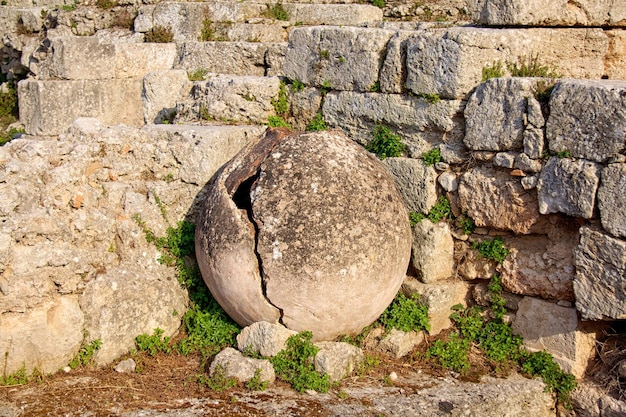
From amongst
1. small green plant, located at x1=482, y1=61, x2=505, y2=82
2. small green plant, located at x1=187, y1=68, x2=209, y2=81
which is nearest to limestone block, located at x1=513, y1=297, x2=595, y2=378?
small green plant, located at x1=482, y1=61, x2=505, y2=82

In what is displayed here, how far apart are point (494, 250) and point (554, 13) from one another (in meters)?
2.09

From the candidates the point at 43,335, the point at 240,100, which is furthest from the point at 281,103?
the point at 43,335

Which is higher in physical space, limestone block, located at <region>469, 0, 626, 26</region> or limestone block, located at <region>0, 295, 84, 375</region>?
limestone block, located at <region>469, 0, 626, 26</region>

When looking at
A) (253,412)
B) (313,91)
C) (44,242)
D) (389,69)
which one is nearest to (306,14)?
(313,91)

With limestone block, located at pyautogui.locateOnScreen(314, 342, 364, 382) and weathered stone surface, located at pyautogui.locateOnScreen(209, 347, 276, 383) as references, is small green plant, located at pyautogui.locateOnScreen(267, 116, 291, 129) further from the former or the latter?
weathered stone surface, located at pyautogui.locateOnScreen(209, 347, 276, 383)

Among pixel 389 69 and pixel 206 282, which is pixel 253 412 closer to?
pixel 206 282

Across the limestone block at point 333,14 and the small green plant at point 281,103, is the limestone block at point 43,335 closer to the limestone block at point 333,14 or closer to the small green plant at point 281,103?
the small green plant at point 281,103

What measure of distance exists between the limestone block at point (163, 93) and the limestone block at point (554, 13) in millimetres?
3486

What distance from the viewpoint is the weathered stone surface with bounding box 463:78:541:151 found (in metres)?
5.34

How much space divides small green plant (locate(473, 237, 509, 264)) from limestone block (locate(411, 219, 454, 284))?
0.31 meters

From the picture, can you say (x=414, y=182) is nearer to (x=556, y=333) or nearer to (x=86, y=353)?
(x=556, y=333)

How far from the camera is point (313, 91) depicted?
6.81 m

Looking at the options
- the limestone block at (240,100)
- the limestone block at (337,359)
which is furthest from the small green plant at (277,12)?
the limestone block at (337,359)

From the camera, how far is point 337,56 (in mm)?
6520
